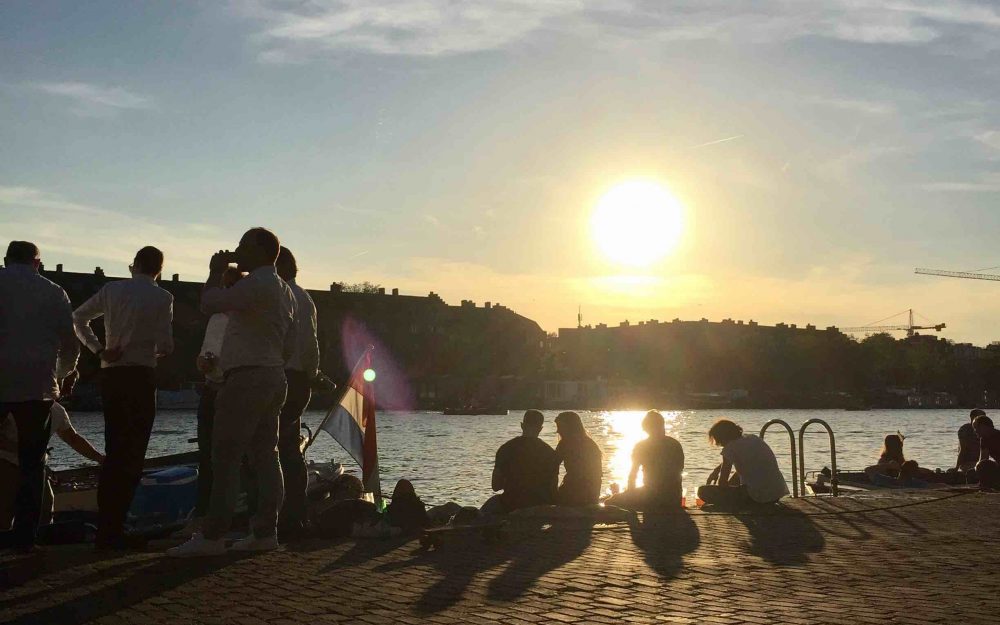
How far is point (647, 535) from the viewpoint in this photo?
378 inches

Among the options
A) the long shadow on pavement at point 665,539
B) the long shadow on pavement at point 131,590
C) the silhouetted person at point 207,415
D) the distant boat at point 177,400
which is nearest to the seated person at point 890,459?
the long shadow on pavement at point 665,539

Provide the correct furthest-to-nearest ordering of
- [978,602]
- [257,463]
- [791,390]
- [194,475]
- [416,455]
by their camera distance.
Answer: [791,390]
[416,455]
[194,475]
[257,463]
[978,602]

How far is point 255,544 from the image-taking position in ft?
25.4

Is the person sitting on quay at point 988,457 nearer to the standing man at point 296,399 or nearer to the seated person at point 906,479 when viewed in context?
the seated person at point 906,479

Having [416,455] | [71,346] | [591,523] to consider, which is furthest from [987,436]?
[416,455]

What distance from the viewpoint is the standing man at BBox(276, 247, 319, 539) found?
8.60 meters

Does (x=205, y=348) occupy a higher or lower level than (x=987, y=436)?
higher

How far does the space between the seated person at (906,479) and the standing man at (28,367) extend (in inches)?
A: 595

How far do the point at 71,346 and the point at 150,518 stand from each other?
6184 millimetres

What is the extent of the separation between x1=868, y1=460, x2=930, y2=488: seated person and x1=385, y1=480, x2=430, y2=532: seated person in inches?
450

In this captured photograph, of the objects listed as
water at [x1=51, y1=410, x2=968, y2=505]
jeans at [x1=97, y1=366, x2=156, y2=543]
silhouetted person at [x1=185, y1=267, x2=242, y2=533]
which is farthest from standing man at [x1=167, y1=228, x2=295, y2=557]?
water at [x1=51, y1=410, x2=968, y2=505]

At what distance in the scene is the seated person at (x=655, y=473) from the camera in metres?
12.6

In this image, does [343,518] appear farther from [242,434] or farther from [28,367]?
[28,367]

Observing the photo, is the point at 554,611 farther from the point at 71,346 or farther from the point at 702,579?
the point at 71,346
